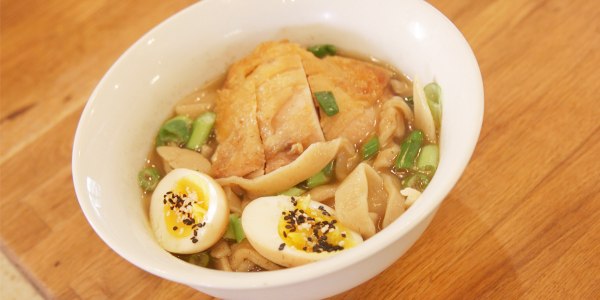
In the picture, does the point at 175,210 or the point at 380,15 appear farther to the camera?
the point at 380,15

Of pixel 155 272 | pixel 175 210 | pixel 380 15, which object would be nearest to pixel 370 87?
pixel 380 15

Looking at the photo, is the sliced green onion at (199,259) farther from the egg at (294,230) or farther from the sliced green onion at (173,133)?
the sliced green onion at (173,133)

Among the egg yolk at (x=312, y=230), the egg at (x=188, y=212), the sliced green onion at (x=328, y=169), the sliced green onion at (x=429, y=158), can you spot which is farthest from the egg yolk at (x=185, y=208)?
the sliced green onion at (x=429, y=158)

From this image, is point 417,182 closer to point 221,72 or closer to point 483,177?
point 483,177

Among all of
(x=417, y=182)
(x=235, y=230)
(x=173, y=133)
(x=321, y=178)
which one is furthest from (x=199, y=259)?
(x=417, y=182)

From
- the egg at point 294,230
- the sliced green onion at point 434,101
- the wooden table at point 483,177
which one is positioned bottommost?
the wooden table at point 483,177

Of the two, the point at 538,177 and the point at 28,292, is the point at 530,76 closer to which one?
the point at 538,177
